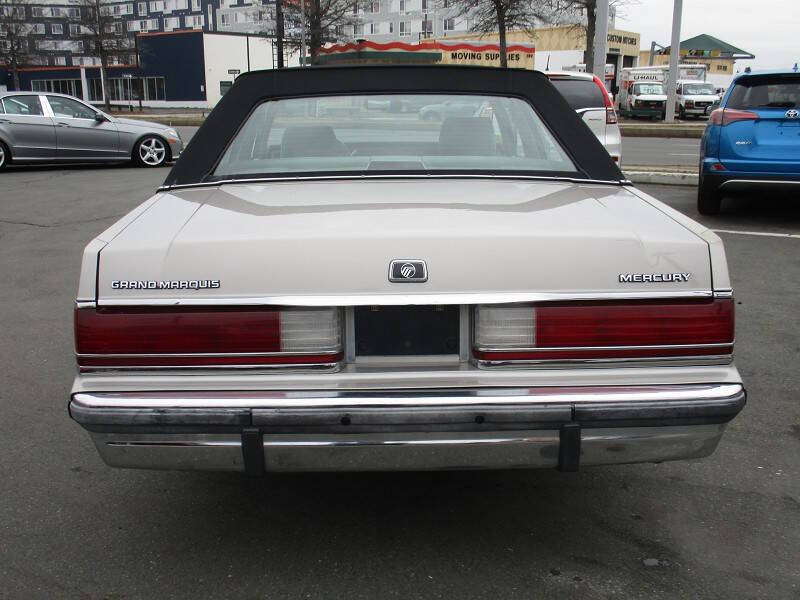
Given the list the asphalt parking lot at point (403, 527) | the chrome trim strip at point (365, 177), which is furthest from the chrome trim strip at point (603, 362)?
the chrome trim strip at point (365, 177)

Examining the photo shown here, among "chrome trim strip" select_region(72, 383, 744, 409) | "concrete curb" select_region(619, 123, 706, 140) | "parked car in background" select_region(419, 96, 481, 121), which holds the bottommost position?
"concrete curb" select_region(619, 123, 706, 140)

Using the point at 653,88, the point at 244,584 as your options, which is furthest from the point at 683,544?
the point at 653,88

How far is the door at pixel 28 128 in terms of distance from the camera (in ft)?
47.7

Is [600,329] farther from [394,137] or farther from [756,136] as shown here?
[756,136]

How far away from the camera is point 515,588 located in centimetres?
258

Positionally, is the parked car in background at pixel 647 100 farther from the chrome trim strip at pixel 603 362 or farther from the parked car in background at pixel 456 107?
the chrome trim strip at pixel 603 362

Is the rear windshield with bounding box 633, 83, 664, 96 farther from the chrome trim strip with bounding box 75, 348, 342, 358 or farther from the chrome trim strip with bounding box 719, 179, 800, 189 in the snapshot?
the chrome trim strip with bounding box 75, 348, 342, 358

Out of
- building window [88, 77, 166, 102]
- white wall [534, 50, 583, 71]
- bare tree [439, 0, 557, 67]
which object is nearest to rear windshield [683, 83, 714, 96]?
bare tree [439, 0, 557, 67]

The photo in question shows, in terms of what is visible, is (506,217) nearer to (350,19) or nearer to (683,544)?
(683,544)

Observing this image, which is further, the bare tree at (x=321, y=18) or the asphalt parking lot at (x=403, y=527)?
the bare tree at (x=321, y=18)

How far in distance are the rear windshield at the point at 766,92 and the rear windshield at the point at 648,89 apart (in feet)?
95.9

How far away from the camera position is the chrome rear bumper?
2.34 metres

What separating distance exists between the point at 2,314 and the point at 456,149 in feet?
13.0

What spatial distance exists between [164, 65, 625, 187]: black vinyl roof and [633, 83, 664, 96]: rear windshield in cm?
3504
